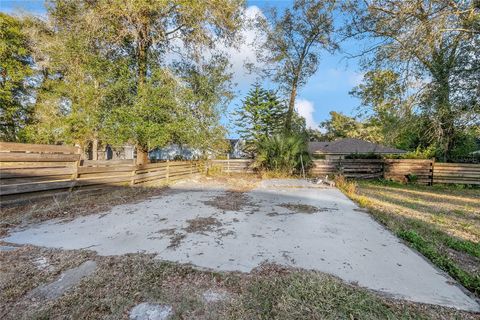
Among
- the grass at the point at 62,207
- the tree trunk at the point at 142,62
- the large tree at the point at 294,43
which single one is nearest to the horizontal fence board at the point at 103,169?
the grass at the point at 62,207

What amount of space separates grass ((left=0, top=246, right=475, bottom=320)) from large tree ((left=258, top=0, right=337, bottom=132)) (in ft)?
38.2

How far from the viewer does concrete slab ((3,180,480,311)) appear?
6.17 ft

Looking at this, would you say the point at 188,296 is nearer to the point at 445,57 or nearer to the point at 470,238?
the point at 470,238

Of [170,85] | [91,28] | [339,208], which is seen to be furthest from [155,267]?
[91,28]

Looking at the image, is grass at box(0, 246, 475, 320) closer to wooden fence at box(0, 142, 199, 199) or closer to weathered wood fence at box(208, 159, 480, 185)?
wooden fence at box(0, 142, 199, 199)

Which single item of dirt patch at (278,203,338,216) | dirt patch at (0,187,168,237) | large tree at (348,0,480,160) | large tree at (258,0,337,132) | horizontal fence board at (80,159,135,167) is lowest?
dirt patch at (278,203,338,216)

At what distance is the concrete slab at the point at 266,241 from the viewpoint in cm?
188

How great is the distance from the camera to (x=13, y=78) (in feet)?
42.5

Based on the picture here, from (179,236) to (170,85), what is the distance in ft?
19.7

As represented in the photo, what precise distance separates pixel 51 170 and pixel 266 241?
4.21m

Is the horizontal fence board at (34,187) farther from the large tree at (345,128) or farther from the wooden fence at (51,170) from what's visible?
the large tree at (345,128)

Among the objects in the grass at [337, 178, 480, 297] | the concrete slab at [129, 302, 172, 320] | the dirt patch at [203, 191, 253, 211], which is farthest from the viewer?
the dirt patch at [203, 191, 253, 211]

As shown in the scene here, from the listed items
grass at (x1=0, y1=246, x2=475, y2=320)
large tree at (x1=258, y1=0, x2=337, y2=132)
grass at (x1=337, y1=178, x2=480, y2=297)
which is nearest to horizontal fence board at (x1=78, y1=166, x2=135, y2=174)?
grass at (x1=0, y1=246, x2=475, y2=320)

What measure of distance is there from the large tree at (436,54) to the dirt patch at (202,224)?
17.0 feet
